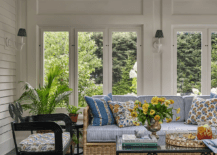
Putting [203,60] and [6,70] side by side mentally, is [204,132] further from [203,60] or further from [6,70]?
[6,70]

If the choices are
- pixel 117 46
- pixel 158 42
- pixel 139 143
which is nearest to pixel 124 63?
pixel 117 46

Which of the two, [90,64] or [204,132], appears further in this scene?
[90,64]

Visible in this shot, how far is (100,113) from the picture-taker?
307 cm

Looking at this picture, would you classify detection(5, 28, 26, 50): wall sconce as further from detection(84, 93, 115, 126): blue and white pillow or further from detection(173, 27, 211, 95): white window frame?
detection(173, 27, 211, 95): white window frame

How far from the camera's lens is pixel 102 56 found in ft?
13.7

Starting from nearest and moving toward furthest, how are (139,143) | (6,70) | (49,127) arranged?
(139,143), (49,127), (6,70)

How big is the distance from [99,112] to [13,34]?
210 centimetres

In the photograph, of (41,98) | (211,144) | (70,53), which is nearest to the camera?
(211,144)

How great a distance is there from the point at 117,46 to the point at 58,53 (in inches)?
42.8

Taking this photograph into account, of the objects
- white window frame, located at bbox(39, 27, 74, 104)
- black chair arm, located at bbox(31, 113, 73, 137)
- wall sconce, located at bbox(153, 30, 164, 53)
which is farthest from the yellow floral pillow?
wall sconce, located at bbox(153, 30, 164, 53)

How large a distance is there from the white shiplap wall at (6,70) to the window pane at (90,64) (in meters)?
1.14

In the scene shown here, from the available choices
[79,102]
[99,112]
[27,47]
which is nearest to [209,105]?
[99,112]

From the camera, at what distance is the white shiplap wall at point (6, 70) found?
3441 mm

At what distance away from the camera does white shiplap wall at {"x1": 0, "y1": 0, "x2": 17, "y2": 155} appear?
3.44 meters
